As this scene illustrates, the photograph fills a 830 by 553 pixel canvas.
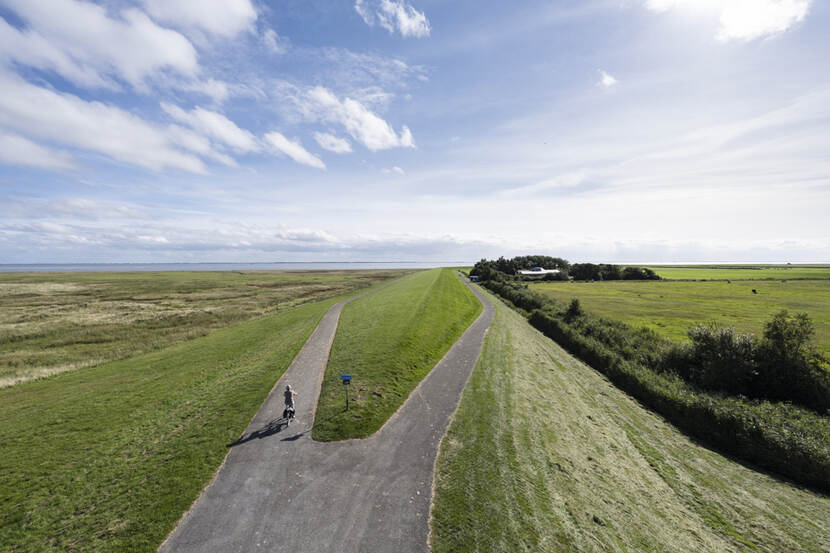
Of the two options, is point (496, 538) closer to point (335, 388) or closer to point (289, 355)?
point (335, 388)

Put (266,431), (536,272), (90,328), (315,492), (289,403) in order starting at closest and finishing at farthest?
(315,492), (266,431), (289,403), (90,328), (536,272)

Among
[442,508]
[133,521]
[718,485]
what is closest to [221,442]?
[133,521]

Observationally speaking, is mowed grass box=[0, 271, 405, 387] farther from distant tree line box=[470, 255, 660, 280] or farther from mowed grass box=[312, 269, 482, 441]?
distant tree line box=[470, 255, 660, 280]

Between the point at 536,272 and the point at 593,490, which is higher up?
the point at 536,272

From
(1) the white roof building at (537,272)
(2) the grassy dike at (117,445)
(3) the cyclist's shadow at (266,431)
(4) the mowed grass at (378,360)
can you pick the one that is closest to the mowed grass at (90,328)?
(2) the grassy dike at (117,445)

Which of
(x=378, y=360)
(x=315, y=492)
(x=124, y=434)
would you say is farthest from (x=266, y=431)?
(x=378, y=360)

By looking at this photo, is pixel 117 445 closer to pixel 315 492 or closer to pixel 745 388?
pixel 315 492

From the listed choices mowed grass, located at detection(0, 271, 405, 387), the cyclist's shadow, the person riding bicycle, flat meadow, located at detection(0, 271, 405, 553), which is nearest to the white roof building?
mowed grass, located at detection(0, 271, 405, 387)
